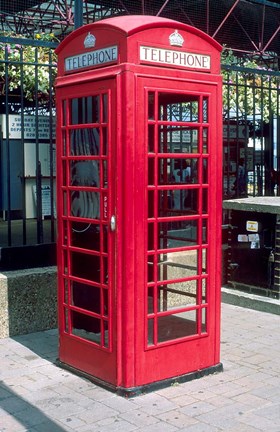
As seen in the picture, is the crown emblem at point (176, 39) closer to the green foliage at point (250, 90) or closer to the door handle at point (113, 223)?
the door handle at point (113, 223)

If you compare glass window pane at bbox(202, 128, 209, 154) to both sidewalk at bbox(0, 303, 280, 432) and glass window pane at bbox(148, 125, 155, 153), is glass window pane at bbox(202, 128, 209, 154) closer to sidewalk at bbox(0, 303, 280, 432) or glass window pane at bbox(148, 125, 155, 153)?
glass window pane at bbox(148, 125, 155, 153)

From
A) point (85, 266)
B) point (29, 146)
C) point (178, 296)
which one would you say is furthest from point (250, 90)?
point (85, 266)

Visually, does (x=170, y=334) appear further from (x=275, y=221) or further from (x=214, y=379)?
(x=275, y=221)

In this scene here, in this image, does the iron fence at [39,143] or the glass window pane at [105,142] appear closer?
the glass window pane at [105,142]

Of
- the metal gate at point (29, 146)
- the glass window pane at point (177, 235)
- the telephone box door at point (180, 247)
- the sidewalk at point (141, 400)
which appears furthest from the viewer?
the metal gate at point (29, 146)

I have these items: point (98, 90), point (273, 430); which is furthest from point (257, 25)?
point (273, 430)

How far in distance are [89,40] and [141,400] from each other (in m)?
2.67

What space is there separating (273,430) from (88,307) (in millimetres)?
1739

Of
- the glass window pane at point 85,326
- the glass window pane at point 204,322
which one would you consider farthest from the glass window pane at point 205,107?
the glass window pane at point 85,326

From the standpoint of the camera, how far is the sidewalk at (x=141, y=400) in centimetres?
376

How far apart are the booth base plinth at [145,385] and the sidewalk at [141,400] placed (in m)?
0.04

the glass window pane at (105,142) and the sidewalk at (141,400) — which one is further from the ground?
the glass window pane at (105,142)

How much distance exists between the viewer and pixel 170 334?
4.57 m

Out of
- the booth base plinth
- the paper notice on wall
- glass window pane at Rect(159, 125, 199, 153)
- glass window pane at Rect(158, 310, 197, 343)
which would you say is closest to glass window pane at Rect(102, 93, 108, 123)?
glass window pane at Rect(159, 125, 199, 153)
